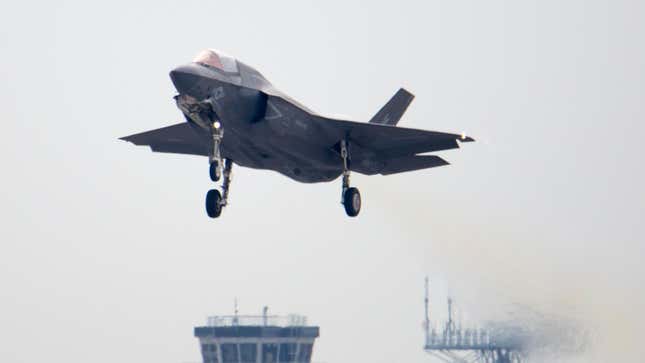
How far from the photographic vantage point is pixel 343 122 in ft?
157

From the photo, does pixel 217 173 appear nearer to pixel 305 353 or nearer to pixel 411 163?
pixel 411 163

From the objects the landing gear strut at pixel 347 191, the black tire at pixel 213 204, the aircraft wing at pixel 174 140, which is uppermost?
the aircraft wing at pixel 174 140

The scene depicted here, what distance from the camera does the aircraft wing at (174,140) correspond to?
49812 mm

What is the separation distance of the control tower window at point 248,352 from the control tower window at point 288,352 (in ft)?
8.11

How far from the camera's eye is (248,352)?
131 m

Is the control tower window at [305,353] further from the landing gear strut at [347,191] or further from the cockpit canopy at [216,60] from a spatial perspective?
the cockpit canopy at [216,60]

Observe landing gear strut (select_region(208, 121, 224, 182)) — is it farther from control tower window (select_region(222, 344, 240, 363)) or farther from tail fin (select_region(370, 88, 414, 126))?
control tower window (select_region(222, 344, 240, 363))

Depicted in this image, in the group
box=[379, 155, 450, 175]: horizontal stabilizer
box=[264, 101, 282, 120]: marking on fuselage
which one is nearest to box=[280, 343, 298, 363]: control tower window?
box=[379, 155, 450, 175]: horizontal stabilizer

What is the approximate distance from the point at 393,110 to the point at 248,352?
7973 centimetres

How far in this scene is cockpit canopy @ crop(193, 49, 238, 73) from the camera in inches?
1757

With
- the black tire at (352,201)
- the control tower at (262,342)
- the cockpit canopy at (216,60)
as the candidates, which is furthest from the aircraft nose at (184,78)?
the control tower at (262,342)

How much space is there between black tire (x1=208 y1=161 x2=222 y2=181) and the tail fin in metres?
10.8

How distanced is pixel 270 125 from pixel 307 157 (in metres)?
2.64

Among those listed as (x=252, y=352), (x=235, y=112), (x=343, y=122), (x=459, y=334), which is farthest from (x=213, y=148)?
(x=252, y=352)
